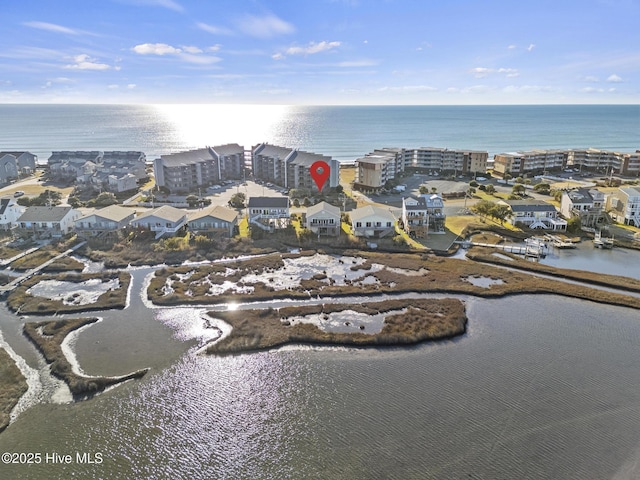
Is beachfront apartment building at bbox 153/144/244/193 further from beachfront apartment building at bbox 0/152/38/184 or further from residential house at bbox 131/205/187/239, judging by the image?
beachfront apartment building at bbox 0/152/38/184

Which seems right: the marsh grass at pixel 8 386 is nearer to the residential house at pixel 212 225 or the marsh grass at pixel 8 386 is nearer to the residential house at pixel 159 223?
the residential house at pixel 159 223

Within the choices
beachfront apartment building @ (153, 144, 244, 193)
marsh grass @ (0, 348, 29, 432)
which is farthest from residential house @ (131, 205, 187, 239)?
beachfront apartment building @ (153, 144, 244, 193)

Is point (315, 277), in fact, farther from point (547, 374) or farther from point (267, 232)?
point (547, 374)

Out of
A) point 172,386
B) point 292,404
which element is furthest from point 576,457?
point 172,386

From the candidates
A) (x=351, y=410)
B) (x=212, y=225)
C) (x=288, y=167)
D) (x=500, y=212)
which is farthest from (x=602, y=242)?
(x=288, y=167)

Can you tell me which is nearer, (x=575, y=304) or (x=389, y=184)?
(x=575, y=304)

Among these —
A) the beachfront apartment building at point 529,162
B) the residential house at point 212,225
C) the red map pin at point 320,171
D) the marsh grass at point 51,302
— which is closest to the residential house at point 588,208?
the beachfront apartment building at point 529,162

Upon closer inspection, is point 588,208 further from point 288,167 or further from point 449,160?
point 288,167
